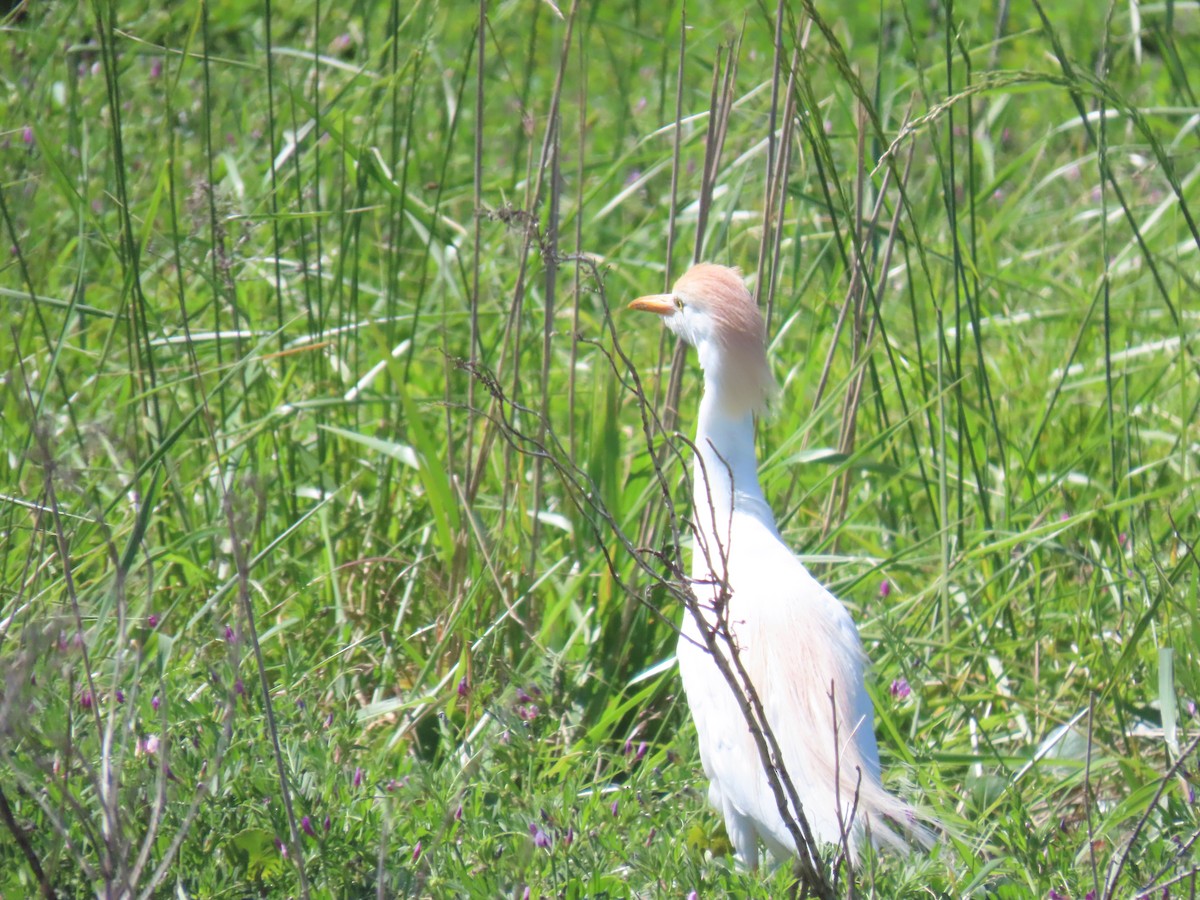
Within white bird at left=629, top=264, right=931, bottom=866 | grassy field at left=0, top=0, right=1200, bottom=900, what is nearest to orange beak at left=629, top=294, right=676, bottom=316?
white bird at left=629, top=264, right=931, bottom=866

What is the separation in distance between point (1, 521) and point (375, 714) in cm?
70

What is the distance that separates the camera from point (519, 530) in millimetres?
2463

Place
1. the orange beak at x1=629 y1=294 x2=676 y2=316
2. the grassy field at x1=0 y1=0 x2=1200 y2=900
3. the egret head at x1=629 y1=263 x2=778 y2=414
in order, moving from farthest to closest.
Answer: the orange beak at x1=629 y1=294 x2=676 y2=316 → the egret head at x1=629 y1=263 x2=778 y2=414 → the grassy field at x1=0 y1=0 x2=1200 y2=900

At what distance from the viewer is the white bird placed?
5.94 ft

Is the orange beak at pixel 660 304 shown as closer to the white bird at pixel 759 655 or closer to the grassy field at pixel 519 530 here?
the white bird at pixel 759 655

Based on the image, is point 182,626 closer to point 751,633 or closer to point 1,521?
point 1,521

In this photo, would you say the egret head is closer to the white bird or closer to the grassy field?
the white bird

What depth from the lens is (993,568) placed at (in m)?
2.52

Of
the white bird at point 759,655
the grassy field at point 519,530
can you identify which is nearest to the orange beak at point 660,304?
the white bird at point 759,655

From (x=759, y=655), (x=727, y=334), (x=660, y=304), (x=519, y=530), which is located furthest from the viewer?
(x=519, y=530)

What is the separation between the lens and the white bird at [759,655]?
71.2 inches

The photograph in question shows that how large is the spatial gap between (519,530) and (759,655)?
66cm

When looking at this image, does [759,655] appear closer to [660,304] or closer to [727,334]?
[727,334]

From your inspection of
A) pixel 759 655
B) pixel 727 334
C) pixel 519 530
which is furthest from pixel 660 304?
pixel 759 655
